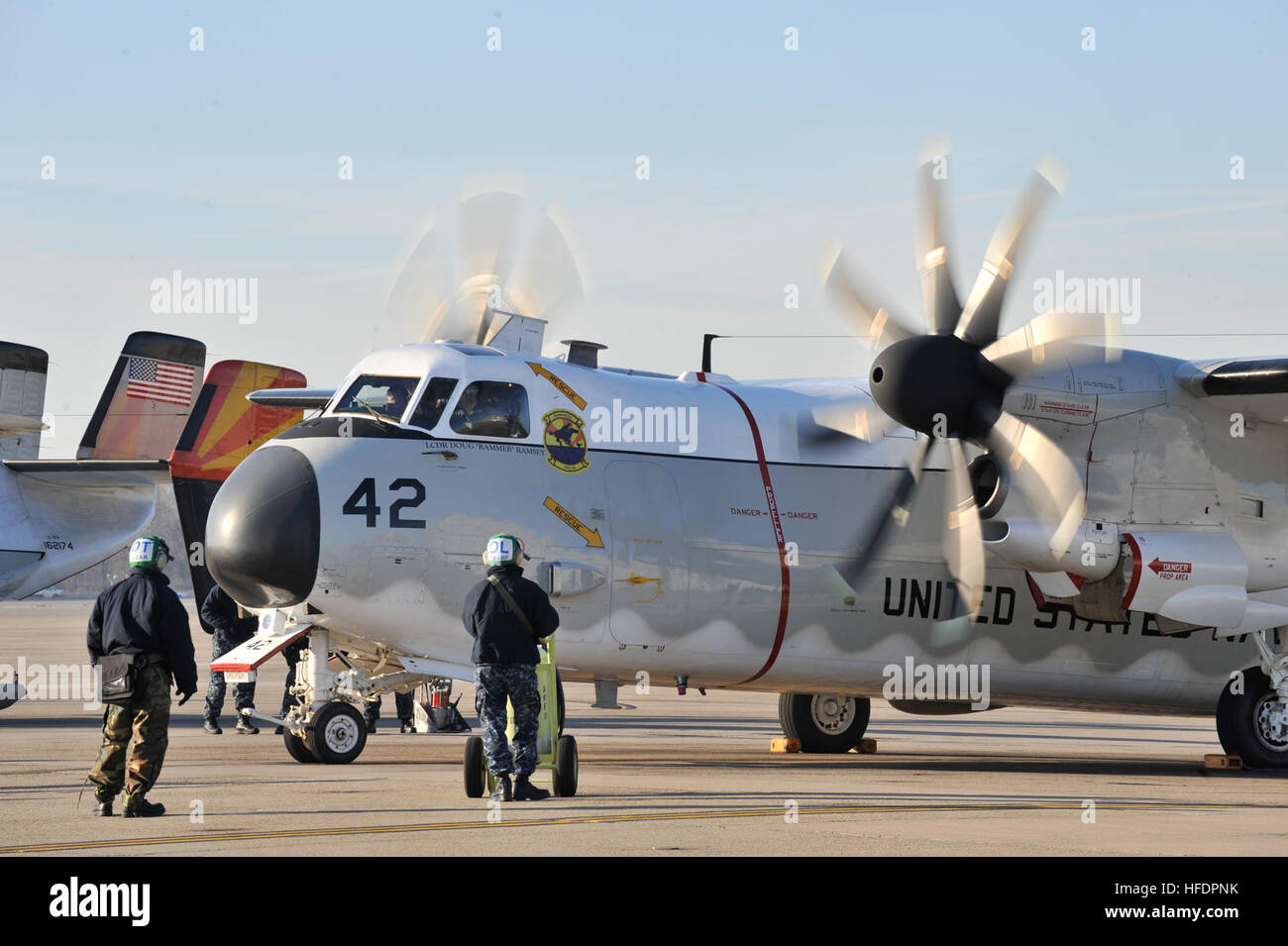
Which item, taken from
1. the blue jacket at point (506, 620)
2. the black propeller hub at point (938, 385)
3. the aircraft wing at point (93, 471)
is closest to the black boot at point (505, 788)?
the blue jacket at point (506, 620)

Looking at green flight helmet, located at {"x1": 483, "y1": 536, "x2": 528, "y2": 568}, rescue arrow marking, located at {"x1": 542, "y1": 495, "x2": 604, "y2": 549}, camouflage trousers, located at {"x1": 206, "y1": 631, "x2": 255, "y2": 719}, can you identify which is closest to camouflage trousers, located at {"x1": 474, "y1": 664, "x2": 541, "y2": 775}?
green flight helmet, located at {"x1": 483, "y1": 536, "x2": 528, "y2": 568}

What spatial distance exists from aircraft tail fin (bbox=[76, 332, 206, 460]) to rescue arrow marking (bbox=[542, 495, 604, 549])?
20.0 meters

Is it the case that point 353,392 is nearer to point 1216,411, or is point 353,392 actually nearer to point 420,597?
point 420,597

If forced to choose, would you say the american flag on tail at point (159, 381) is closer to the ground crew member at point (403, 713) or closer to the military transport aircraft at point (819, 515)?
the ground crew member at point (403, 713)

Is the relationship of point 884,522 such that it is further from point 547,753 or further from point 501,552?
point 501,552

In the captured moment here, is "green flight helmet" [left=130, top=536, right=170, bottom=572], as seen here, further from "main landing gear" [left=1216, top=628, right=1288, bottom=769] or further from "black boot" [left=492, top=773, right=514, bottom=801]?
"main landing gear" [left=1216, top=628, right=1288, bottom=769]

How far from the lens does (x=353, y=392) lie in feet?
57.1

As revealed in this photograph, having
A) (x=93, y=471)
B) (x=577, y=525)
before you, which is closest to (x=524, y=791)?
(x=577, y=525)

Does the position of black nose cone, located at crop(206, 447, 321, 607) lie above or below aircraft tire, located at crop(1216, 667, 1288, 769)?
above

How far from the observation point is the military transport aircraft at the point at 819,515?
16.5 m

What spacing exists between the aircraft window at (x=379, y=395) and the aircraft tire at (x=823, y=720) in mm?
7203

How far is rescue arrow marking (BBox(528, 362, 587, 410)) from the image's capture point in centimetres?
1770
